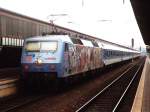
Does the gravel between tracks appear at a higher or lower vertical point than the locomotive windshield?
lower

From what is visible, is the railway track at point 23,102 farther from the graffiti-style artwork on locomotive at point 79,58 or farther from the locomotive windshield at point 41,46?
the locomotive windshield at point 41,46

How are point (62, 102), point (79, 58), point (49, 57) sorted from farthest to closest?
1. point (79, 58)
2. point (49, 57)
3. point (62, 102)

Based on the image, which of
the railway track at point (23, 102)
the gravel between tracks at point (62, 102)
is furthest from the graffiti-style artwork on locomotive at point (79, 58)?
the railway track at point (23, 102)

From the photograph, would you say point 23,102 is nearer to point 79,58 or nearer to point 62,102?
point 62,102

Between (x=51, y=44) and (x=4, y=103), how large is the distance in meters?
4.07

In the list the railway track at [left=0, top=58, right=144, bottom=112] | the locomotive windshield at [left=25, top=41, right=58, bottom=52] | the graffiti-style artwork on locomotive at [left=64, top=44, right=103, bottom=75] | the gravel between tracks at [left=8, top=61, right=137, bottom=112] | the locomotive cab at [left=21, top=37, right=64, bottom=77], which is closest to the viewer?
the railway track at [left=0, top=58, right=144, bottom=112]

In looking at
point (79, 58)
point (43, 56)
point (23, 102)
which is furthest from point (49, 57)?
point (79, 58)

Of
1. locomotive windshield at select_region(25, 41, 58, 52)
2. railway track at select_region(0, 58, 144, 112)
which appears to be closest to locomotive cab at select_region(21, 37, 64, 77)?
locomotive windshield at select_region(25, 41, 58, 52)

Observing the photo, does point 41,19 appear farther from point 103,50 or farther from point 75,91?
point 103,50

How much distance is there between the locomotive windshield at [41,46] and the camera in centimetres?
1644

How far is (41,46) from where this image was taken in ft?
54.6

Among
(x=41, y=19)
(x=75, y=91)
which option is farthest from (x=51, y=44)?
(x=41, y=19)

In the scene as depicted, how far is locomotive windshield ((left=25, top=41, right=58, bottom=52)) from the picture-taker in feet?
53.9

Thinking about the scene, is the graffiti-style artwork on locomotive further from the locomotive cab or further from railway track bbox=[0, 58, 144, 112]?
railway track bbox=[0, 58, 144, 112]
